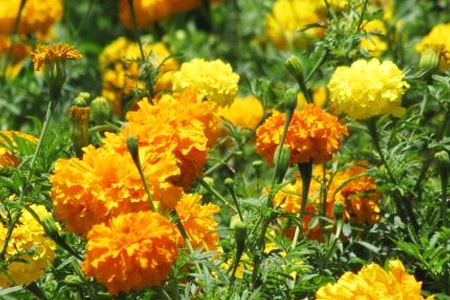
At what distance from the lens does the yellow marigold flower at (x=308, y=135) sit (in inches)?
86.8

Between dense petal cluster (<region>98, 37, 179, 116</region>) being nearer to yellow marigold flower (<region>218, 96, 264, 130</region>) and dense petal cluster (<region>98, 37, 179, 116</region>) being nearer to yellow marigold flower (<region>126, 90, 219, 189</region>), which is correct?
yellow marigold flower (<region>218, 96, 264, 130</region>)

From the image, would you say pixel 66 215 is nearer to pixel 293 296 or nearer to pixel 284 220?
pixel 293 296

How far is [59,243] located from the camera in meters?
2.00

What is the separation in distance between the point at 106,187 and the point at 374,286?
433mm

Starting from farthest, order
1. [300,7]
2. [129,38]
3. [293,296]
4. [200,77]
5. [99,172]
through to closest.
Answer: [129,38] → [300,7] → [200,77] → [293,296] → [99,172]

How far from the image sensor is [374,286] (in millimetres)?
1864

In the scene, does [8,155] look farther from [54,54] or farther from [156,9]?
[156,9]

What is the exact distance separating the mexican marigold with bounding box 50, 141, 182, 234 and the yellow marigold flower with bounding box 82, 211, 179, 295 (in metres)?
0.10

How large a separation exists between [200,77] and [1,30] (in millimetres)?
1892

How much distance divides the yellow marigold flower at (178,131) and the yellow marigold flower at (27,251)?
0.71 ft

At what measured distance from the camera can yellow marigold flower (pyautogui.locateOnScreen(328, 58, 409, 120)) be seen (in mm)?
2367

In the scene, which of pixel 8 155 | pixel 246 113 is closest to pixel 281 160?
→ pixel 8 155

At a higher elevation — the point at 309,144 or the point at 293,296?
the point at 309,144

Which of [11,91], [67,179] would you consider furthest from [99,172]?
[11,91]
